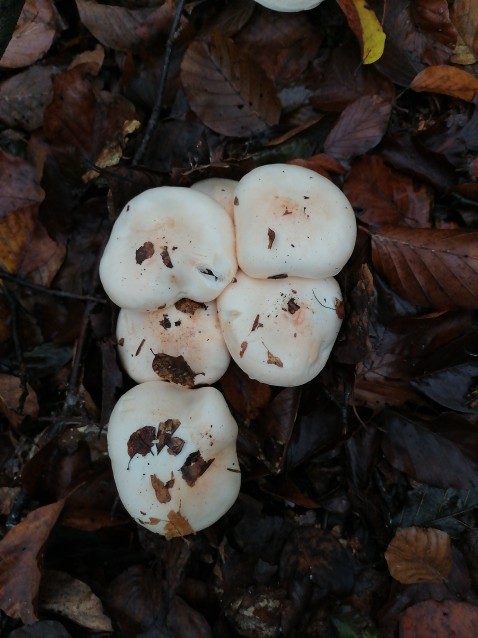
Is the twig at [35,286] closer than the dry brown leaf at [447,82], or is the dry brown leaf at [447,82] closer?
the dry brown leaf at [447,82]

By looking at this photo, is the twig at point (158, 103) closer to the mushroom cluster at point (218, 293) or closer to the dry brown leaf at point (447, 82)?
the mushroom cluster at point (218, 293)

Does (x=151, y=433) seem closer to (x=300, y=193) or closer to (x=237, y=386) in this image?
(x=237, y=386)

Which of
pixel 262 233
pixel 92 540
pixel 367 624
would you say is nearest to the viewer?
pixel 262 233

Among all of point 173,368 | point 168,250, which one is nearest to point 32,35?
point 168,250

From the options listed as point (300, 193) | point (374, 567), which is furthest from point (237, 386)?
point (374, 567)

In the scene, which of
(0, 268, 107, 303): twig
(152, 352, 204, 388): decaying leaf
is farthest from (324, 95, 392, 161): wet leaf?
(0, 268, 107, 303): twig

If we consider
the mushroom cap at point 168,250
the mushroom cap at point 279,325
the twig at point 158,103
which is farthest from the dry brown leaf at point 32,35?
the mushroom cap at point 279,325
